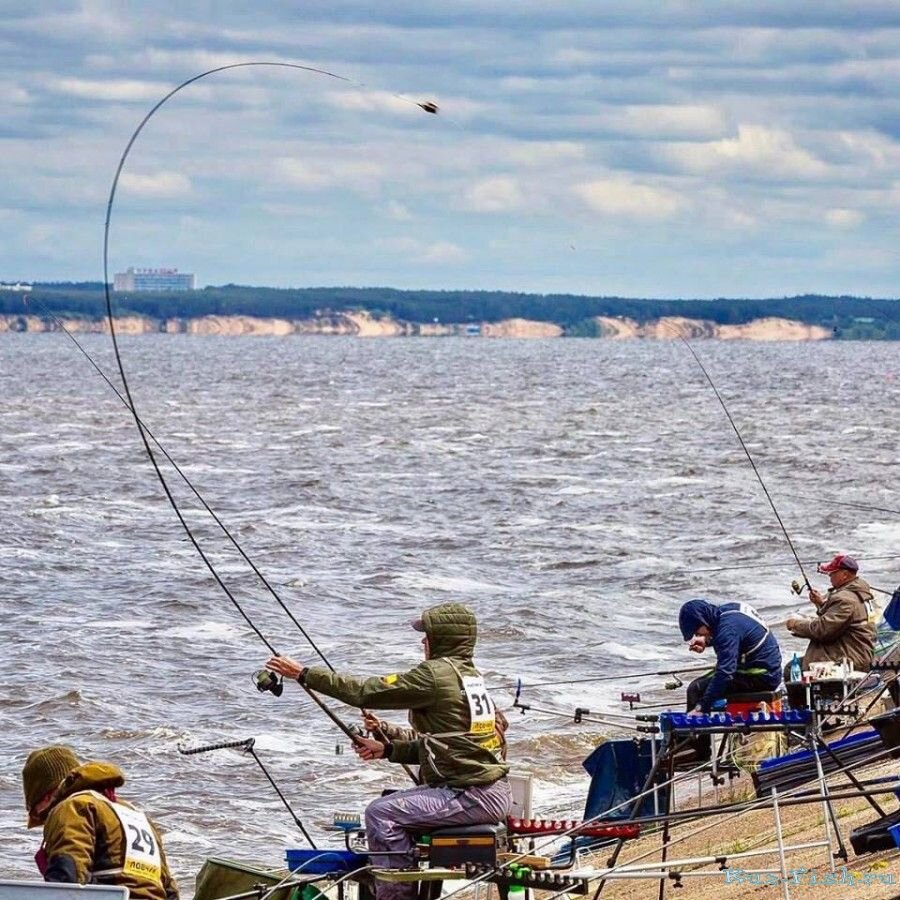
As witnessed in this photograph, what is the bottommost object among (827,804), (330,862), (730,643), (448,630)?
(330,862)

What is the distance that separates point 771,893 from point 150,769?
25.5ft

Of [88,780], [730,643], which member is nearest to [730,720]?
[730,643]

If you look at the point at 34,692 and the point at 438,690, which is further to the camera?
the point at 34,692

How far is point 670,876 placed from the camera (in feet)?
26.9

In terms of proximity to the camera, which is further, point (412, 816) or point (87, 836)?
point (412, 816)

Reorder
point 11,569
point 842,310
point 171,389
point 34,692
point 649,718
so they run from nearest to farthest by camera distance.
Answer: point 649,718, point 842,310, point 34,692, point 11,569, point 171,389

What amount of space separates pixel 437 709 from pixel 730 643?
390 centimetres

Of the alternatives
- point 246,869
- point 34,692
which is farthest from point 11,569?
point 246,869

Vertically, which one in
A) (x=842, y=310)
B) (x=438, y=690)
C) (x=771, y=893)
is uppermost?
(x=842, y=310)

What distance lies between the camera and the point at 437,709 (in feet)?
27.0

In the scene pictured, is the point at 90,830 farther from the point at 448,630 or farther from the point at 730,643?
the point at 730,643

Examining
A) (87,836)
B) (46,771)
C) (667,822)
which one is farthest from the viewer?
(667,822)

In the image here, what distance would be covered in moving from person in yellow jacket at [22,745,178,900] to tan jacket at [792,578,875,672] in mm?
7033

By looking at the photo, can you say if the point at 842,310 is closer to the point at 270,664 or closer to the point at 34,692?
the point at 34,692
